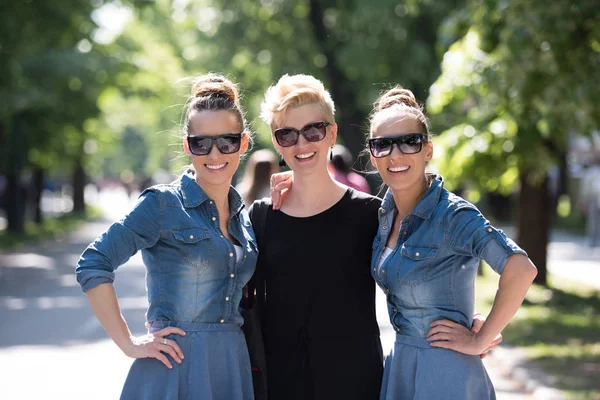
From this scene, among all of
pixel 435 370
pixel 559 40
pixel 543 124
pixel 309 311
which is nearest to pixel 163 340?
pixel 309 311

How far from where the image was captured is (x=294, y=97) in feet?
13.6

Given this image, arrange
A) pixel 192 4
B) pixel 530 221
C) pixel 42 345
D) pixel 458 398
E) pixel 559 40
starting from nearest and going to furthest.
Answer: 1. pixel 458 398
2. pixel 559 40
3. pixel 42 345
4. pixel 530 221
5. pixel 192 4

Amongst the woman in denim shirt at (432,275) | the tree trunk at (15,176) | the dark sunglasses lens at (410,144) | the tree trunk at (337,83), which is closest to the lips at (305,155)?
the woman in denim shirt at (432,275)

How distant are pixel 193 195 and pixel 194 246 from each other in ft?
0.79

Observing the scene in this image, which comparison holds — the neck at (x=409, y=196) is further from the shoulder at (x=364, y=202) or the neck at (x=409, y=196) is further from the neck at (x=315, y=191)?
the neck at (x=315, y=191)

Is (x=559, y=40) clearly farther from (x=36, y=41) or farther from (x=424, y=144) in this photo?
(x=36, y=41)

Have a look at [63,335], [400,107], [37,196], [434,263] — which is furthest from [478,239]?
[37,196]

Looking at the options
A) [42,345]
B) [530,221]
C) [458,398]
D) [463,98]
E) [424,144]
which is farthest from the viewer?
[530,221]

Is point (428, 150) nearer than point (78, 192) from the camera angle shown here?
Yes

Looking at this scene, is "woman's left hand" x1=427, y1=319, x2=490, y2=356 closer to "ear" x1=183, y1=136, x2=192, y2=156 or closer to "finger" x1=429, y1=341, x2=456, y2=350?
"finger" x1=429, y1=341, x2=456, y2=350

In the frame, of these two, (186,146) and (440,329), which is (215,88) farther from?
(440,329)

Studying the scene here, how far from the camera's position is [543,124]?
33.9ft

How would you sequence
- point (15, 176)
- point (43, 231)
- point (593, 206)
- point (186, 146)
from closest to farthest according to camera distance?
1. point (186, 146)
2. point (593, 206)
3. point (15, 176)
4. point (43, 231)

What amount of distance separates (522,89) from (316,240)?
627cm
